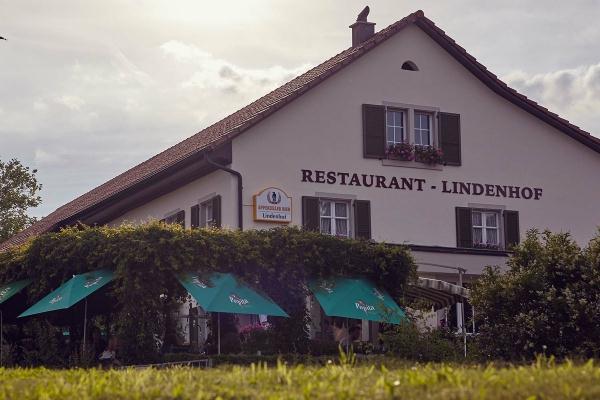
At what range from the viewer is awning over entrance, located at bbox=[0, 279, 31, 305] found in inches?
950

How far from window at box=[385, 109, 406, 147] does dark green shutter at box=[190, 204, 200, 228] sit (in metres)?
5.21

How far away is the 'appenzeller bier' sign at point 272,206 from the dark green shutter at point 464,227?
509 cm

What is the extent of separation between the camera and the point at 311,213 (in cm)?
2934

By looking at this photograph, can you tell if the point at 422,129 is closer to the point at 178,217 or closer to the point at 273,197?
the point at 273,197

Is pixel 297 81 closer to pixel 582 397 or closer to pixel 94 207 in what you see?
pixel 94 207

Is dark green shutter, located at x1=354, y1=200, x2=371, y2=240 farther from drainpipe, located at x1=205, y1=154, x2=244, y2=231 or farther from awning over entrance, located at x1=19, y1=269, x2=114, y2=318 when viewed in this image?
awning over entrance, located at x1=19, y1=269, x2=114, y2=318

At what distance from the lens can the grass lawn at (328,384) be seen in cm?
844

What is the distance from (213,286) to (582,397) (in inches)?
527

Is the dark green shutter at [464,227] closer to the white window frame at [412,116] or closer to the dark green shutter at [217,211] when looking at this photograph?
the white window frame at [412,116]

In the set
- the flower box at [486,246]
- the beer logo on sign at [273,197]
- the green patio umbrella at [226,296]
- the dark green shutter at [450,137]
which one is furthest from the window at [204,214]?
the green patio umbrella at [226,296]

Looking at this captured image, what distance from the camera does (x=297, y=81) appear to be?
3338 cm

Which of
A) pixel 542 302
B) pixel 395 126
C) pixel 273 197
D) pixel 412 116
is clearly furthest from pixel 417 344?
pixel 412 116

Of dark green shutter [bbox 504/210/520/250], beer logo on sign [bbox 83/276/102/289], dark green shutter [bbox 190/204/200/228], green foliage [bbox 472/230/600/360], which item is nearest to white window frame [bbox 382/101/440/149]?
dark green shutter [bbox 504/210/520/250]

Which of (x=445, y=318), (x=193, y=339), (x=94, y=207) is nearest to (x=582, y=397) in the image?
(x=193, y=339)
